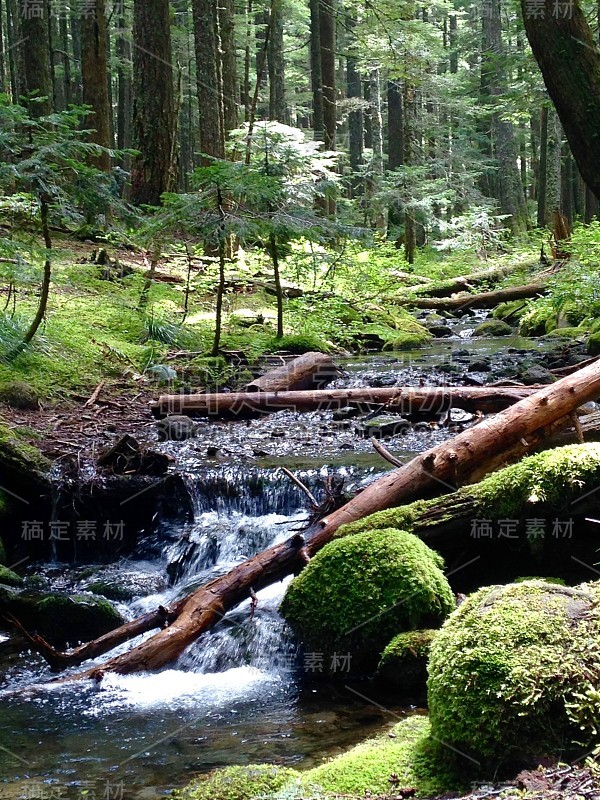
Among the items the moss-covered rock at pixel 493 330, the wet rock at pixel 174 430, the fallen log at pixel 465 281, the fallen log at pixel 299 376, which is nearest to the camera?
the wet rock at pixel 174 430

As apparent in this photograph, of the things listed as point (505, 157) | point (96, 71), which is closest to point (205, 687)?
point (96, 71)

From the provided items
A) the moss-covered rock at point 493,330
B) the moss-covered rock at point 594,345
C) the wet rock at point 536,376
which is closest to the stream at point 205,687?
the wet rock at point 536,376

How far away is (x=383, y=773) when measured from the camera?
2846 mm

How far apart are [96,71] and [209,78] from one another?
2490 mm

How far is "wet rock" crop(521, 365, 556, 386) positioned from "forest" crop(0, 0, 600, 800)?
0.14ft

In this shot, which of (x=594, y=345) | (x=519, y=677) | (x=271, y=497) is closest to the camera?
(x=519, y=677)

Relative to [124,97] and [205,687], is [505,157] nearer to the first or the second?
[124,97]

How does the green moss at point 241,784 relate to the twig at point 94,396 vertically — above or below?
below

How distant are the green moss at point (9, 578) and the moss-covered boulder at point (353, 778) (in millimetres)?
3502

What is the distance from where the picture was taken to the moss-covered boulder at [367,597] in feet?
15.3

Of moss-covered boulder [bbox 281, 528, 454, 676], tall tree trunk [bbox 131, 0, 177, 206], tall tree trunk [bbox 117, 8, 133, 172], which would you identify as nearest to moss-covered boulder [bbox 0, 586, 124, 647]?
moss-covered boulder [bbox 281, 528, 454, 676]

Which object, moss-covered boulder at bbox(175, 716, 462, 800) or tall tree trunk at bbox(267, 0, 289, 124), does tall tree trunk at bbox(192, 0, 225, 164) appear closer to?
tall tree trunk at bbox(267, 0, 289, 124)

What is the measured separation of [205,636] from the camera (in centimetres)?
516

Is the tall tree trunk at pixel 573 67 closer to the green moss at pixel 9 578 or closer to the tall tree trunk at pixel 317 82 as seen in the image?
the green moss at pixel 9 578
